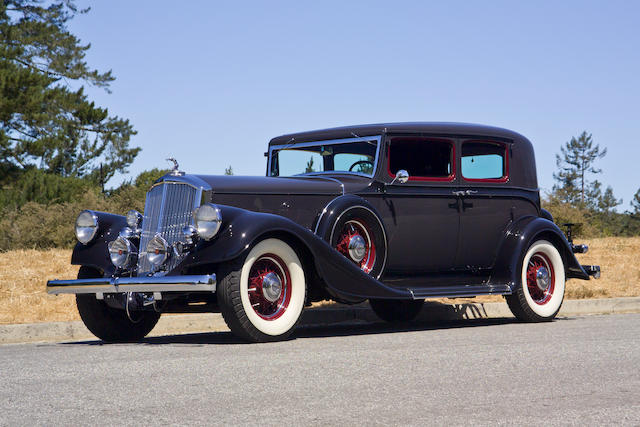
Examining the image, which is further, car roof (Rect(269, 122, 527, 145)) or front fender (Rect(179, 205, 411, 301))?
car roof (Rect(269, 122, 527, 145))

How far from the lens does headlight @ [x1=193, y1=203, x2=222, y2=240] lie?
22.0 feet

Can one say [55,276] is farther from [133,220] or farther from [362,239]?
[362,239]

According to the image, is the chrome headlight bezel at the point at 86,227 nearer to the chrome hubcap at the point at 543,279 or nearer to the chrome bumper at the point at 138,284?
the chrome bumper at the point at 138,284

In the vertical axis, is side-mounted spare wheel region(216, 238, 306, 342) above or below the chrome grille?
below

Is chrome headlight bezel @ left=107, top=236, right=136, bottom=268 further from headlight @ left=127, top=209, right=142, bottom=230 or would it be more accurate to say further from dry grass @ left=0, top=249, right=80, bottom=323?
dry grass @ left=0, top=249, right=80, bottom=323

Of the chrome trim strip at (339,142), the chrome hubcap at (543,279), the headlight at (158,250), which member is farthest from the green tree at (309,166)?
the chrome hubcap at (543,279)

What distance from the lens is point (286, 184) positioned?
7.85 metres

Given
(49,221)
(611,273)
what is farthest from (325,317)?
(49,221)

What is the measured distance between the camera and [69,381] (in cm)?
490

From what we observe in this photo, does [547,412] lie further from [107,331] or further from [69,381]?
[107,331]

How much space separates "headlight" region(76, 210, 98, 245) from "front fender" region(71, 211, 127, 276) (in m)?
0.05

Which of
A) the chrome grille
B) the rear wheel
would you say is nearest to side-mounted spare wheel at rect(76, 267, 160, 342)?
the chrome grille

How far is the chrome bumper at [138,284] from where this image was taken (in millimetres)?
6344

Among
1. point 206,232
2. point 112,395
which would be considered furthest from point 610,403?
point 206,232
